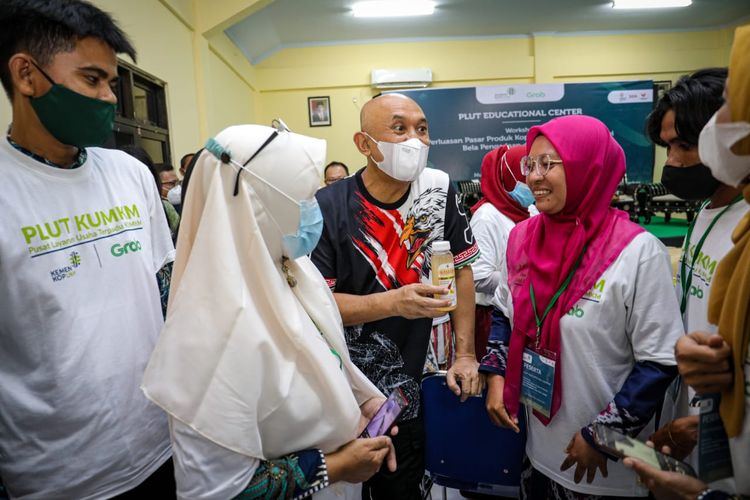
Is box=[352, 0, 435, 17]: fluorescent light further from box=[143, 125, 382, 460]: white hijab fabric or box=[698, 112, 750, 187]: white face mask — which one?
box=[698, 112, 750, 187]: white face mask

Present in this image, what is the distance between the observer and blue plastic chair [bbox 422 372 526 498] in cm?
155

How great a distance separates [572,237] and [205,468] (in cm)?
116

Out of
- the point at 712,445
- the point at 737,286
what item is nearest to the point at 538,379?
the point at 712,445

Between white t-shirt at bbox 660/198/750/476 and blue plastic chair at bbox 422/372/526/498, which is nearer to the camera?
white t-shirt at bbox 660/198/750/476

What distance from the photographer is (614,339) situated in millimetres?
1309

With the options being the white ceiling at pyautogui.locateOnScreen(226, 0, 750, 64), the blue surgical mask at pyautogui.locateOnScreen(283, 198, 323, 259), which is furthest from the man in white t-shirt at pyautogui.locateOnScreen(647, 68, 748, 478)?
the white ceiling at pyautogui.locateOnScreen(226, 0, 750, 64)

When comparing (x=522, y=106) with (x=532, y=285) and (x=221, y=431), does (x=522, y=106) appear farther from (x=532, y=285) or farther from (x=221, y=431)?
(x=221, y=431)

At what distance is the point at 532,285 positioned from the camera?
4.82ft

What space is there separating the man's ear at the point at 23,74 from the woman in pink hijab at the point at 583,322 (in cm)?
142

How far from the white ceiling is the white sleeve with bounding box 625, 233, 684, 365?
274 inches

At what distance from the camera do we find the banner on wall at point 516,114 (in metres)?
8.25

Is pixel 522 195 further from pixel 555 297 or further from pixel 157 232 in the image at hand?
pixel 157 232

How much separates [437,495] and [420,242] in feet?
4.91

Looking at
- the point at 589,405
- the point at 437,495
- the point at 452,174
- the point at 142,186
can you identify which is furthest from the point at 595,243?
the point at 452,174
